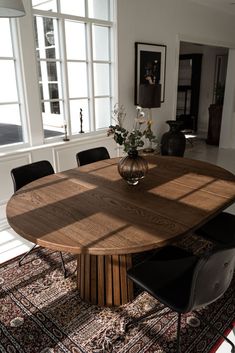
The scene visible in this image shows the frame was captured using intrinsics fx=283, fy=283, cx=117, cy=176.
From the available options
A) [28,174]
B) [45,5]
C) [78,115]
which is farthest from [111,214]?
[45,5]

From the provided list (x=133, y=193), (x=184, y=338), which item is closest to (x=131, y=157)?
(x=133, y=193)

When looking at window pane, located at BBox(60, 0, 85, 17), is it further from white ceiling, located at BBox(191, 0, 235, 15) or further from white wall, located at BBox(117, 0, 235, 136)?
white ceiling, located at BBox(191, 0, 235, 15)

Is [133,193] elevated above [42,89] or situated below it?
below

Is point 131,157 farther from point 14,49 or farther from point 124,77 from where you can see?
point 124,77

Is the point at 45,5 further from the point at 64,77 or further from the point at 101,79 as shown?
the point at 101,79

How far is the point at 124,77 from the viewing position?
14.4 ft

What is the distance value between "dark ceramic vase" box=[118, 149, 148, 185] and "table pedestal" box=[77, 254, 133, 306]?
0.60 meters

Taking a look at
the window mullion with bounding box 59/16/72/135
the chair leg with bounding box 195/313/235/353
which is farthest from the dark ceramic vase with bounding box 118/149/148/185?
the window mullion with bounding box 59/16/72/135

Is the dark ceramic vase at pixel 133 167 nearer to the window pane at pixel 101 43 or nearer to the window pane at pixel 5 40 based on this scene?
the window pane at pixel 5 40

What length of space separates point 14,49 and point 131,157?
2.05 m

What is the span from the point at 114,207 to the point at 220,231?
893mm

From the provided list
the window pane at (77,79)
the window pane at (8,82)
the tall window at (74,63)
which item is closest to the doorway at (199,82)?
the tall window at (74,63)

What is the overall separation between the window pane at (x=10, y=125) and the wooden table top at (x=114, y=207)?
4.28ft

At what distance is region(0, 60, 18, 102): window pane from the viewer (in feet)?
10.6
